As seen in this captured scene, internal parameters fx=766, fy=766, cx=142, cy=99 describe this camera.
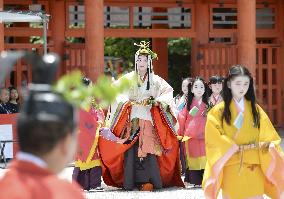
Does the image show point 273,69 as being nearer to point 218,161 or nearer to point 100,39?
point 100,39

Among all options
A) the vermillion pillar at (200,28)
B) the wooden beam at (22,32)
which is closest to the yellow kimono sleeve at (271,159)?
the wooden beam at (22,32)

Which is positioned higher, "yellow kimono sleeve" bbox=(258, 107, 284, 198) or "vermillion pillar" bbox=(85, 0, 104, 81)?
"vermillion pillar" bbox=(85, 0, 104, 81)

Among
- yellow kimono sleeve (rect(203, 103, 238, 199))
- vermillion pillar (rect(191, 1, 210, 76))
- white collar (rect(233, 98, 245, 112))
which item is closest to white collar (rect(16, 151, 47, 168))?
yellow kimono sleeve (rect(203, 103, 238, 199))

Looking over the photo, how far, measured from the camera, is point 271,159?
641 centimetres

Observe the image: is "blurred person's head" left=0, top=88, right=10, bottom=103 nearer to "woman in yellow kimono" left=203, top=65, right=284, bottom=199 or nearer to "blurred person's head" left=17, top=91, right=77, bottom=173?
"woman in yellow kimono" left=203, top=65, right=284, bottom=199

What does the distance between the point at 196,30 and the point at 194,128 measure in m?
6.63

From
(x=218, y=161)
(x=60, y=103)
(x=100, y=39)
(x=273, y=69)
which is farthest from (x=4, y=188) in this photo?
(x=273, y=69)

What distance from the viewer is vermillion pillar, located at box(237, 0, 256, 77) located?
560 inches

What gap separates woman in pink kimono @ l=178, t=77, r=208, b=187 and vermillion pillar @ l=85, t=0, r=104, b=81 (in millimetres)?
3904

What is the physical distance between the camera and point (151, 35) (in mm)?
16000

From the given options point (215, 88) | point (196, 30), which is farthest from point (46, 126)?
point (196, 30)

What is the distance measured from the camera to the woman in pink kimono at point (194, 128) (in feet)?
32.1

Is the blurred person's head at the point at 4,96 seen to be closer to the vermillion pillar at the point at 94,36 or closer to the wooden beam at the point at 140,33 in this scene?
the vermillion pillar at the point at 94,36

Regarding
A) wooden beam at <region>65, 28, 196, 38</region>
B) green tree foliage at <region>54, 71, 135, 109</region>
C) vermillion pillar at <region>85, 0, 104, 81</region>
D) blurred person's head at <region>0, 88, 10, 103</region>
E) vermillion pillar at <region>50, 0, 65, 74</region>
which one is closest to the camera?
green tree foliage at <region>54, 71, 135, 109</region>
